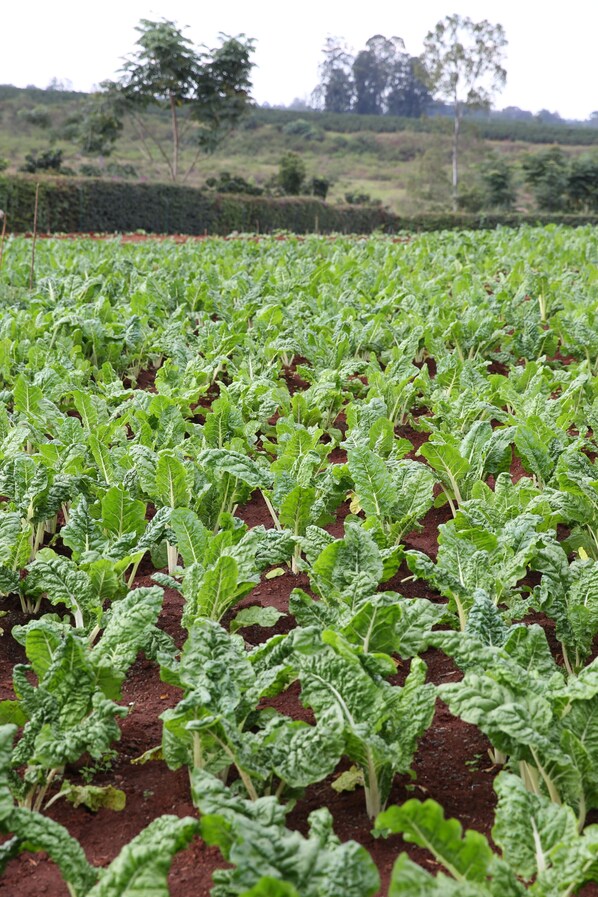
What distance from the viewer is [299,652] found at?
6.73 feet

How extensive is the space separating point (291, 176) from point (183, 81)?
29.3ft

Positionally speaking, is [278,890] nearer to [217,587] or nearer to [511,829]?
[511,829]

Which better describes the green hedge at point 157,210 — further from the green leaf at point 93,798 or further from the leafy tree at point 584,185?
the green leaf at point 93,798

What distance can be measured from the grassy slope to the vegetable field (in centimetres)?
4886

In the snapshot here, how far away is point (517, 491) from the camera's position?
3.16 m

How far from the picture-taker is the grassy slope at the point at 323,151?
56812 mm

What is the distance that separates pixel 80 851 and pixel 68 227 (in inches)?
1091

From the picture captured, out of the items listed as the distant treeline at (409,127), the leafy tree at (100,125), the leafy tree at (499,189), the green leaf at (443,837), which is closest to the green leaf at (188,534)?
the green leaf at (443,837)

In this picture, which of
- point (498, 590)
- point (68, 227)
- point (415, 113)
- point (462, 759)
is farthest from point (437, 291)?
point (415, 113)

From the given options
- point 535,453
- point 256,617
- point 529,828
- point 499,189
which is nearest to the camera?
point 529,828

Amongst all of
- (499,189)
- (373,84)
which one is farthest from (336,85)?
(499,189)

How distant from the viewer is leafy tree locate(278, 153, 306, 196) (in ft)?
138

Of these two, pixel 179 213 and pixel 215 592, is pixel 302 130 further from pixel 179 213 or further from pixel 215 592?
pixel 215 592

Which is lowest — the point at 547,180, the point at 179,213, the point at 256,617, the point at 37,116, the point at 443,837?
the point at 256,617
